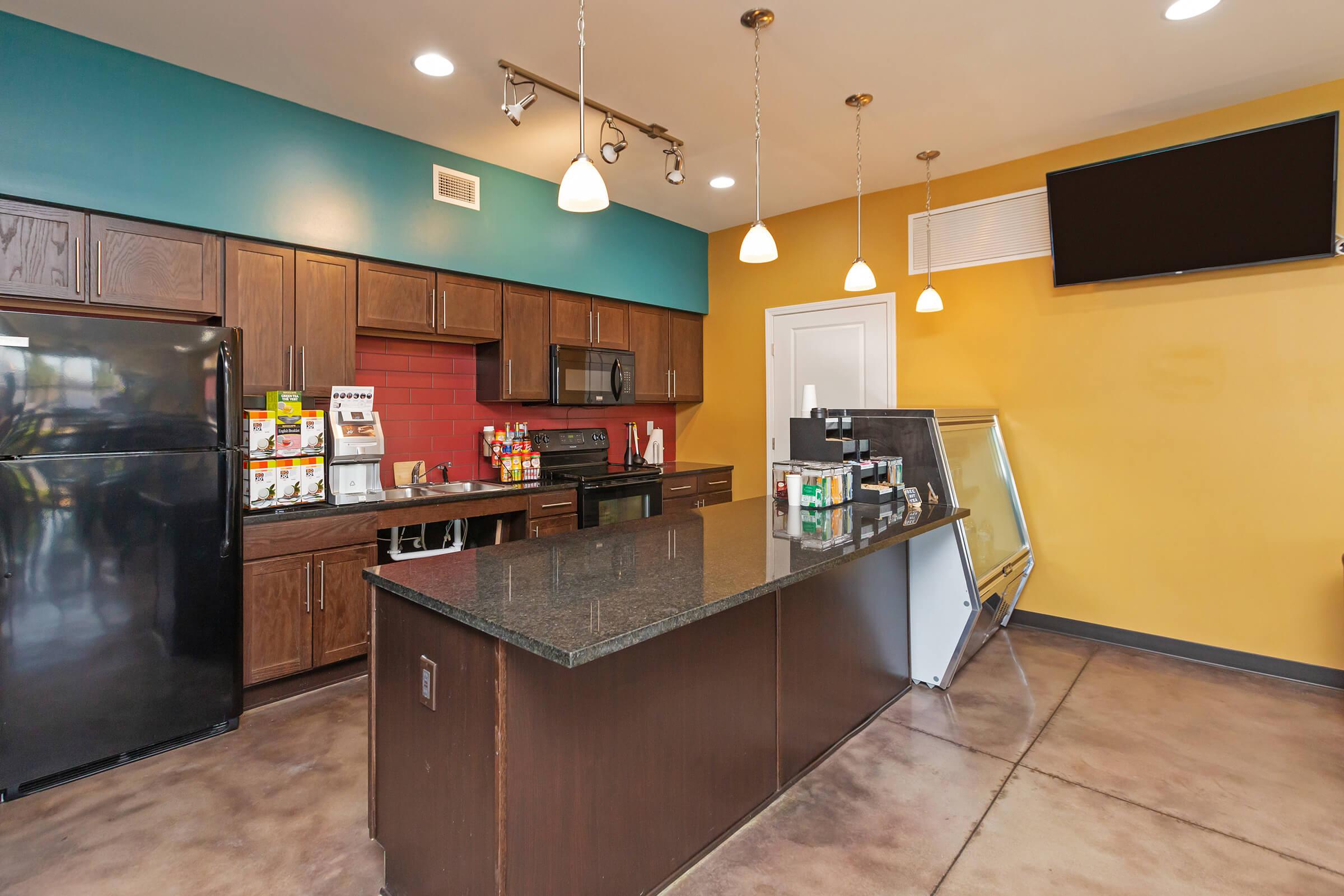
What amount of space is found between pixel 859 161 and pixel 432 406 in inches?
120

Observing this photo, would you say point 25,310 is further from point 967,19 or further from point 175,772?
point 967,19

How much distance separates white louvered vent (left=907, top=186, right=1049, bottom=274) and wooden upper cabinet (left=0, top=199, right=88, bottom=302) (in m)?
4.39

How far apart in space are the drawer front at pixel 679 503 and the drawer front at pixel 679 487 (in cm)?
1

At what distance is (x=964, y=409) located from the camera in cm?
348

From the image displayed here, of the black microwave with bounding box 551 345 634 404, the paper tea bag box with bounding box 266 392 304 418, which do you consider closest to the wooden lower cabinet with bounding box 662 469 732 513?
the black microwave with bounding box 551 345 634 404

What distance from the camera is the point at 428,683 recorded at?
5.12 ft

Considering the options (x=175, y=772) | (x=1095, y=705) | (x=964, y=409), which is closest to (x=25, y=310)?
(x=175, y=772)

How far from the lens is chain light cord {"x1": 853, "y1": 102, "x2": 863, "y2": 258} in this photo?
3350 mm

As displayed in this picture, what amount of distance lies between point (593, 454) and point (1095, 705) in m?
3.36

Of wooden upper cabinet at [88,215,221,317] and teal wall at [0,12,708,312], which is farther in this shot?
wooden upper cabinet at [88,215,221,317]

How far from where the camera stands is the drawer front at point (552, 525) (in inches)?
153

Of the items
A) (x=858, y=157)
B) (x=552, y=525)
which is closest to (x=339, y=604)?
(x=552, y=525)

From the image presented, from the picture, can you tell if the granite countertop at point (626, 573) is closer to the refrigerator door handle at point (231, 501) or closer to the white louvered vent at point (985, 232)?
the refrigerator door handle at point (231, 501)

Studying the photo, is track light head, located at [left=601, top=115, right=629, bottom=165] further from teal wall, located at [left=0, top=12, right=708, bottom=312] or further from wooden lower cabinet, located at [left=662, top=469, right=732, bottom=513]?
wooden lower cabinet, located at [left=662, top=469, right=732, bottom=513]
